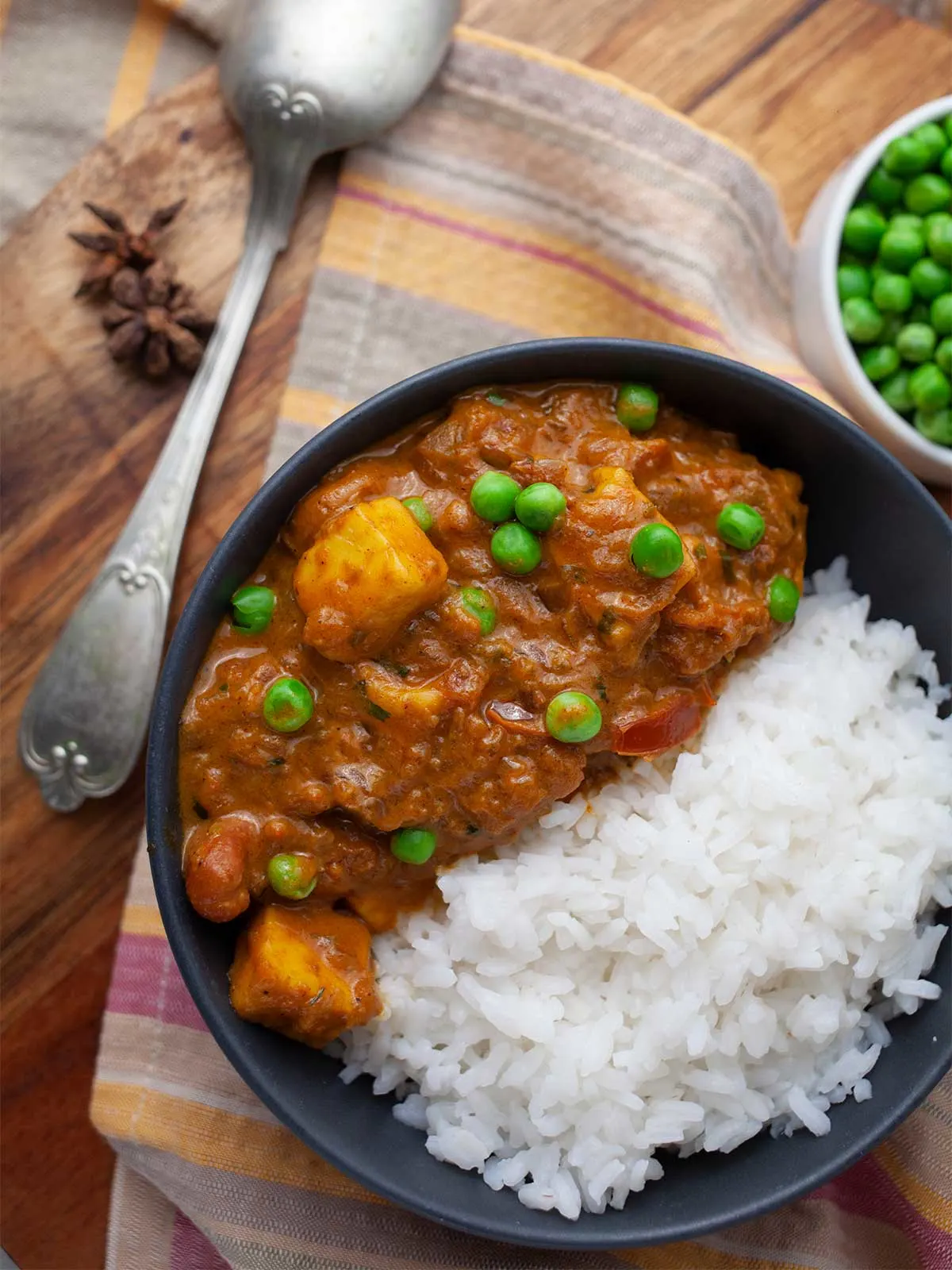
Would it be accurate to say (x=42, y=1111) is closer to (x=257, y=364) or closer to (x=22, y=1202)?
(x=22, y=1202)

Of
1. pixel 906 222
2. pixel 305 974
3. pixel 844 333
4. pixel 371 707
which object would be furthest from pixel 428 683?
pixel 906 222

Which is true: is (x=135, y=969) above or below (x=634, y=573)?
below

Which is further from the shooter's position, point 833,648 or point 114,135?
point 114,135

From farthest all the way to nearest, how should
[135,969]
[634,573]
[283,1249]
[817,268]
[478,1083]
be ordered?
[817,268] < [135,969] < [283,1249] < [478,1083] < [634,573]

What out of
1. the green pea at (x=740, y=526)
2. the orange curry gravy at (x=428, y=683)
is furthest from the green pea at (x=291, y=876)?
the green pea at (x=740, y=526)

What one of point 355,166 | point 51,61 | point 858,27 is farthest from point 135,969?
point 858,27

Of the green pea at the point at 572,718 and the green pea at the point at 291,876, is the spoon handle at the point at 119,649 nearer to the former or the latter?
the green pea at the point at 291,876

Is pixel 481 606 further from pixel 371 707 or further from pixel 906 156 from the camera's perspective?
pixel 906 156

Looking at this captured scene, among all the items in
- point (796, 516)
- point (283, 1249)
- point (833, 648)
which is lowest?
point (283, 1249)

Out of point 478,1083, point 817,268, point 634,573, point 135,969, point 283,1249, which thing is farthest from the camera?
point 817,268
